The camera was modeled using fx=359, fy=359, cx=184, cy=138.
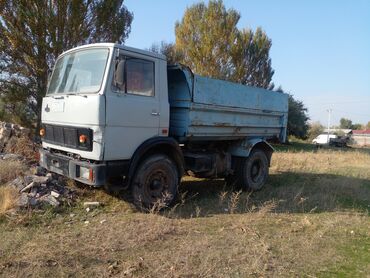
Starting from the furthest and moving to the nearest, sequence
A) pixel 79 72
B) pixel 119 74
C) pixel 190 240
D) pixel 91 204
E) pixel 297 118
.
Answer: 1. pixel 297 118
2. pixel 91 204
3. pixel 79 72
4. pixel 119 74
5. pixel 190 240

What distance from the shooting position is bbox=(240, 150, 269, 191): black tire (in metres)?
8.48

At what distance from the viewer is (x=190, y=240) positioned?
496cm

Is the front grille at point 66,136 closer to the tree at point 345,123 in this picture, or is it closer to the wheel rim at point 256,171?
the wheel rim at point 256,171

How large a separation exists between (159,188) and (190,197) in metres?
1.28

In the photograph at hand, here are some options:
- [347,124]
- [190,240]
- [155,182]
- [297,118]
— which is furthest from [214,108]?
[347,124]

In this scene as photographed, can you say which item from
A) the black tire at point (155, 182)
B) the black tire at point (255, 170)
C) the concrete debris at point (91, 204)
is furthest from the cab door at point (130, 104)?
the black tire at point (255, 170)

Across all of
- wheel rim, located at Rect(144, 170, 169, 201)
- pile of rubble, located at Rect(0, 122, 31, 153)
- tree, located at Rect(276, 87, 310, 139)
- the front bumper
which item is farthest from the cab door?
tree, located at Rect(276, 87, 310, 139)

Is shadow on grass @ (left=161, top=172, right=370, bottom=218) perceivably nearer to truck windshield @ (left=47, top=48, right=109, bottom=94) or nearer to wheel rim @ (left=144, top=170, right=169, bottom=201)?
wheel rim @ (left=144, top=170, right=169, bottom=201)

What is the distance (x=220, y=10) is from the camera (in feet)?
84.8

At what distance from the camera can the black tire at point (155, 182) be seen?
600 cm

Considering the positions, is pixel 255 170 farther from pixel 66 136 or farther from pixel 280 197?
pixel 66 136

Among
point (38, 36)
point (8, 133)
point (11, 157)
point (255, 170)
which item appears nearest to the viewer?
point (11, 157)

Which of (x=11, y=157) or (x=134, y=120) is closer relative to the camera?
(x=134, y=120)

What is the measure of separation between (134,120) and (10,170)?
3219mm
